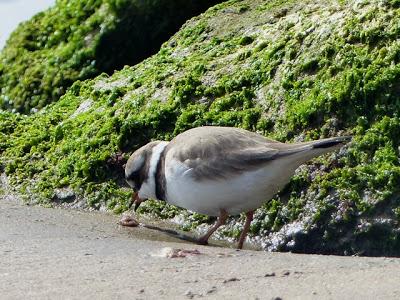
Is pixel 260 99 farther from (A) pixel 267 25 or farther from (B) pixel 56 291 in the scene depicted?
(B) pixel 56 291

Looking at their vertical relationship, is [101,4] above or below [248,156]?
above

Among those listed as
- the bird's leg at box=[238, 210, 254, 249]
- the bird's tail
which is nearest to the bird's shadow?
the bird's leg at box=[238, 210, 254, 249]

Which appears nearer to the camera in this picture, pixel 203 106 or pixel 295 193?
pixel 295 193

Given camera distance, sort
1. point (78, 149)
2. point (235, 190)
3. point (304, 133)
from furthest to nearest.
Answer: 1. point (78, 149)
2. point (304, 133)
3. point (235, 190)

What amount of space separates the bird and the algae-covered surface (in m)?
0.39

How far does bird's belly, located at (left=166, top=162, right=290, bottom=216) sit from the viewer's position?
659 cm

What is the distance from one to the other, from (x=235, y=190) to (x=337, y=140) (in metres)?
0.80

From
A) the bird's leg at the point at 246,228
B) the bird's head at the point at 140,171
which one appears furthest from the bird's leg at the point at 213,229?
the bird's head at the point at 140,171

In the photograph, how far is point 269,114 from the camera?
7609mm

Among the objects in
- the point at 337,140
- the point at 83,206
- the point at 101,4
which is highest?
the point at 101,4

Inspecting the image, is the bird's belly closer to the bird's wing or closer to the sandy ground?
the bird's wing

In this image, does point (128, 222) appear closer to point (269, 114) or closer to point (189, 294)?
point (269, 114)

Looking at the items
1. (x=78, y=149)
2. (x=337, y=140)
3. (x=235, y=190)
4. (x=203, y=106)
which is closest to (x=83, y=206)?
(x=78, y=149)

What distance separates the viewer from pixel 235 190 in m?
6.66
